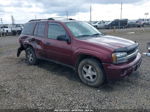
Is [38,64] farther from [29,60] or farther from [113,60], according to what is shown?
[113,60]

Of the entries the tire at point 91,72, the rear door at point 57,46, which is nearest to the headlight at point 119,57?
the tire at point 91,72

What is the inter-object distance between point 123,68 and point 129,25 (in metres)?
37.9

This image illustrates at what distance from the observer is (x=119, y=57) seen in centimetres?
396

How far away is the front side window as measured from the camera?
508 centimetres

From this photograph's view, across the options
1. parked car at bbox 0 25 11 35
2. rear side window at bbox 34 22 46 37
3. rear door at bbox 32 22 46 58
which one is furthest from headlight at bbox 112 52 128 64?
parked car at bbox 0 25 11 35

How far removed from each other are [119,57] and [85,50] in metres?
0.91

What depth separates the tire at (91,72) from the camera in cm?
421

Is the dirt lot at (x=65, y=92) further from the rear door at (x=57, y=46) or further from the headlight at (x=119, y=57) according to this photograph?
the headlight at (x=119, y=57)

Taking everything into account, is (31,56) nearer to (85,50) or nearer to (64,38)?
(64,38)

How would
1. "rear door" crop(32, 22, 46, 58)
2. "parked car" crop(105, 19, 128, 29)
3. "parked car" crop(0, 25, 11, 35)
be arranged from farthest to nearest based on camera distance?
"parked car" crop(105, 19, 128, 29) → "parked car" crop(0, 25, 11, 35) → "rear door" crop(32, 22, 46, 58)

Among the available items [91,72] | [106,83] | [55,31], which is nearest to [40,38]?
[55,31]

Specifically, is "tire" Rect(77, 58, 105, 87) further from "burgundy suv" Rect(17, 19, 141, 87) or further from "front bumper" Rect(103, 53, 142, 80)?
"front bumper" Rect(103, 53, 142, 80)

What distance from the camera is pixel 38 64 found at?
22.0 ft

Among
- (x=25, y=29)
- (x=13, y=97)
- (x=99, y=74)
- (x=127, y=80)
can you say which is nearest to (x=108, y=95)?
(x=99, y=74)
